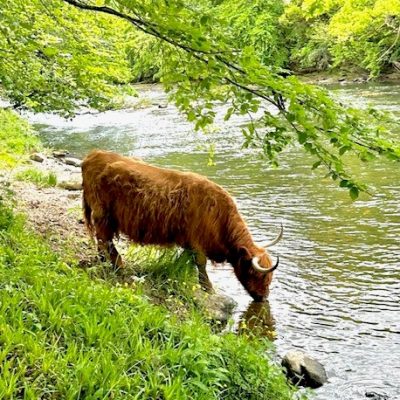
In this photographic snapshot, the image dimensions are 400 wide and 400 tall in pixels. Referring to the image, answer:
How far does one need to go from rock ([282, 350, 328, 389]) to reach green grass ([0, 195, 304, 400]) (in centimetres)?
81

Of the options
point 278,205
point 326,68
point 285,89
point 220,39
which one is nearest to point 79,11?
point 220,39

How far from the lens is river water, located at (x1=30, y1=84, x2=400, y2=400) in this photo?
5723 millimetres

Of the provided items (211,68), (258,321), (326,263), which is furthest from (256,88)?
(326,263)

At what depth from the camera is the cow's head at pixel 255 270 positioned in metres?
6.71

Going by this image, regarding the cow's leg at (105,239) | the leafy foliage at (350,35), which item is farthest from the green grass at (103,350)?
the leafy foliage at (350,35)

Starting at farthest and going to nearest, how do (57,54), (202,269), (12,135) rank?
(12,135) < (202,269) < (57,54)

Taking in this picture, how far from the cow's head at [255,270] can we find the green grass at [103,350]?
2052 millimetres

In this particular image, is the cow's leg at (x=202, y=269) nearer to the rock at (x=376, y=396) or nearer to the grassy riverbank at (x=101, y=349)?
the grassy riverbank at (x=101, y=349)

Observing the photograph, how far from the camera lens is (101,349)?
3617 mm

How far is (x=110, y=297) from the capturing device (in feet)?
14.5

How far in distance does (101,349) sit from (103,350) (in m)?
0.04

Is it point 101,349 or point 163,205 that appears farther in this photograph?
point 163,205

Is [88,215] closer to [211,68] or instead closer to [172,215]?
[172,215]

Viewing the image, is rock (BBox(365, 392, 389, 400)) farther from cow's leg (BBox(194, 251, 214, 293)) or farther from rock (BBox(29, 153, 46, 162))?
rock (BBox(29, 153, 46, 162))
